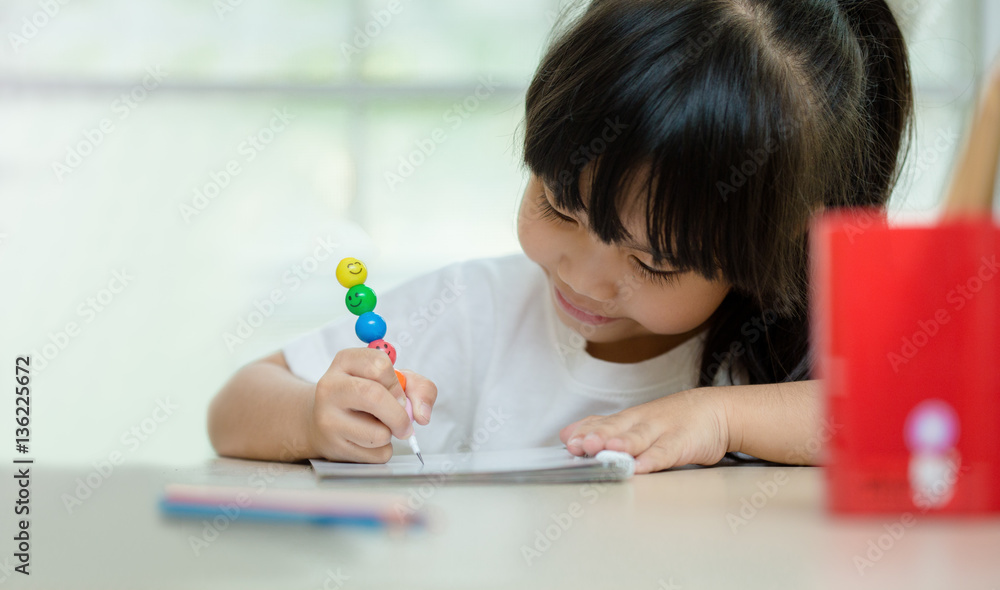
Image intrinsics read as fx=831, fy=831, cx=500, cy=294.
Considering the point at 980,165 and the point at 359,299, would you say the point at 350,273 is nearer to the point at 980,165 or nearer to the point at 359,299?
the point at 359,299

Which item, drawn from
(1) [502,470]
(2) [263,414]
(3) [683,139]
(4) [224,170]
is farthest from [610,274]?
(4) [224,170]

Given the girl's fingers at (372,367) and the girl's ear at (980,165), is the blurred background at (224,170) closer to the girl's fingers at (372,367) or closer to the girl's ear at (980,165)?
the girl's fingers at (372,367)

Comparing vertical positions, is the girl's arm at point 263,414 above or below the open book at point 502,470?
above

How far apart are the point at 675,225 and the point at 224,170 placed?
208 centimetres

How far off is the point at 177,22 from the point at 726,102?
2237mm

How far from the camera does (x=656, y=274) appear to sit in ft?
2.52

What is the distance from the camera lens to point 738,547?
367mm

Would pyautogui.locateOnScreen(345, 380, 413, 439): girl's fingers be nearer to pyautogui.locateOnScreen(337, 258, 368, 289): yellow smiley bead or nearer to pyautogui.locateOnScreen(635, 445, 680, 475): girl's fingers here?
pyautogui.locateOnScreen(337, 258, 368, 289): yellow smiley bead

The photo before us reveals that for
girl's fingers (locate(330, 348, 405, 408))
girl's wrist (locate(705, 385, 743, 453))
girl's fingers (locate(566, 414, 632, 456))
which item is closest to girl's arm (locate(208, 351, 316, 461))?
girl's fingers (locate(330, 348, 405, 408))

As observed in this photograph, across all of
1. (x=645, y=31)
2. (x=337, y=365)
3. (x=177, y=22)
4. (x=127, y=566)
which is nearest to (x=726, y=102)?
(x=645, y=31)

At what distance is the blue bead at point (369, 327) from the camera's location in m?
0.67

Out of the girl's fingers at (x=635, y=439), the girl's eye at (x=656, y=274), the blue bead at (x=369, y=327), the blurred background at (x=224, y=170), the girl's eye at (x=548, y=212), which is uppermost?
the blurred background at (x=224, y=170)

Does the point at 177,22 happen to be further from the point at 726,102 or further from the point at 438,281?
the point at 726,102

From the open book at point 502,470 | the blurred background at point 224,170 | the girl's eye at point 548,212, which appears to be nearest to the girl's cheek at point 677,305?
the girl's eye at point 548,212
